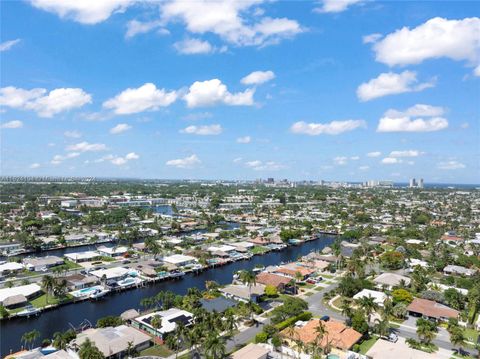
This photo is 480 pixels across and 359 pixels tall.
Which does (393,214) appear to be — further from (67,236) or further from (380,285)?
(67,236)

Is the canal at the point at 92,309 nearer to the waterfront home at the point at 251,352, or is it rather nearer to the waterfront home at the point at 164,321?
the waterfront home at the point at 164,321

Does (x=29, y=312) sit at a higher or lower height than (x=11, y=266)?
lower

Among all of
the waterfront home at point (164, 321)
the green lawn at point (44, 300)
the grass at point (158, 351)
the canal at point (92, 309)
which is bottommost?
the canal at point (92, 309)

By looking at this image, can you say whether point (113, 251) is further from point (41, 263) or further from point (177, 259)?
point (177, 259)

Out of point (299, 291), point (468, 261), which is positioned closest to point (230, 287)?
point (299, 291)

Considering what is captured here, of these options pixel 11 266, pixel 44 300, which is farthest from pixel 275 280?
pixel 11 266

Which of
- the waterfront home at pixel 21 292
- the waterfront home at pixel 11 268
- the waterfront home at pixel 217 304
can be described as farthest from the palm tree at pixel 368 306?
the waterfront home at pixel 11 268
